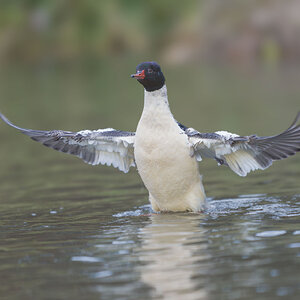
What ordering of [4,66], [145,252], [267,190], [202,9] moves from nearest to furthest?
[145,252] → [267,190] → [202,9] → [4,66]

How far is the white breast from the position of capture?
895 cm

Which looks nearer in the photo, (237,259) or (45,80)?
(237,259)

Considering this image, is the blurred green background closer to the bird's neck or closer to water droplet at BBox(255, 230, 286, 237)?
the bird's neck

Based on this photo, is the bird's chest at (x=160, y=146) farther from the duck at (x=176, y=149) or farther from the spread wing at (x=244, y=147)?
the spread wing at (x=244, y=147)

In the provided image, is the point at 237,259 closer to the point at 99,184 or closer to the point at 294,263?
the point at 294,263

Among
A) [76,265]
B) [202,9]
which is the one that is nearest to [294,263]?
[76,265]

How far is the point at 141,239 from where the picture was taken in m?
7.77

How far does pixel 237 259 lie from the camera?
659 cm

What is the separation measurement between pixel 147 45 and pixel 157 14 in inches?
64.8

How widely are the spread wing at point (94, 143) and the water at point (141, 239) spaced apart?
0.57 m

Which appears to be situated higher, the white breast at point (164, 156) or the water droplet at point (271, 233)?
the white breast at point (164, 156)

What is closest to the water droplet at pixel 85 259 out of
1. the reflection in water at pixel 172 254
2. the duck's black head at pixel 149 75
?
the reflection in water at pixel 172 254

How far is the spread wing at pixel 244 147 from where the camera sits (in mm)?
8688

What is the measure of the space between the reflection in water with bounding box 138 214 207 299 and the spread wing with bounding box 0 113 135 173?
109 centimetres
